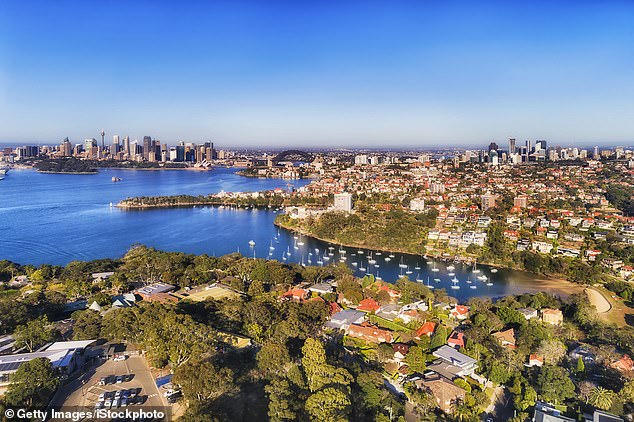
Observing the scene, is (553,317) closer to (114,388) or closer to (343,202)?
(114,388)

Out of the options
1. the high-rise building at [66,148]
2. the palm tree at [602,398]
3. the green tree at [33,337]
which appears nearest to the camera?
the palm tree at [602,398]

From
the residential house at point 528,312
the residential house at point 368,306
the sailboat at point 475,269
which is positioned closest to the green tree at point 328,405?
the residential house at point 368,306

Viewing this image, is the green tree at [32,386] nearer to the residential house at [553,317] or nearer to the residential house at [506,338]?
the residential house at [506,338]

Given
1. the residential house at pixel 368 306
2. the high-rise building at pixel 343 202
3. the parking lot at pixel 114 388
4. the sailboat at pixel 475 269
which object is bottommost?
the sailboat at pixel 475 269

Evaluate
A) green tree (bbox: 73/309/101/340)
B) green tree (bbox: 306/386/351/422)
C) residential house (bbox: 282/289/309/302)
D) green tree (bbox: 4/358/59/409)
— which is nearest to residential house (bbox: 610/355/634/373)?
green tree (bbox: 306/386/351/422)

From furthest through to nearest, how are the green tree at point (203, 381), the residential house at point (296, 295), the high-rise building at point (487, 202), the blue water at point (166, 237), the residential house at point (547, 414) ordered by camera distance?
the high-rise building at point (487, 202), the blue water at point (166, 237), the residential house at point (296, 295), the residential house at point (547, 414), the green tree at point (203, 381)

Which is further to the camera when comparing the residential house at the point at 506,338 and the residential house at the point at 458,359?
the residential house at the point at 506,338

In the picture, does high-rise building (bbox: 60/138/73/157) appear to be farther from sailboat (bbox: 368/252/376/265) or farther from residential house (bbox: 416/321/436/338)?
residential house (bbox: 416/321/436/338)
